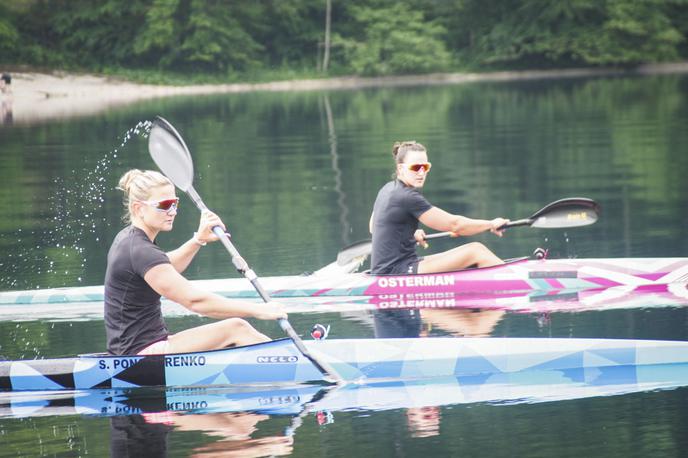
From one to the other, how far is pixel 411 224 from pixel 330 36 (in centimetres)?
5443

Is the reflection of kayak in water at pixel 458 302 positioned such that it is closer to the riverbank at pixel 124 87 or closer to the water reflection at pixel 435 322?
the water reflection at pixel 435 322

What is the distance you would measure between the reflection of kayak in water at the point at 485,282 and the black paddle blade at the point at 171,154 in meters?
2.07

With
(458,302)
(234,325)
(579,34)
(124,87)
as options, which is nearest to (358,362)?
(234,325)

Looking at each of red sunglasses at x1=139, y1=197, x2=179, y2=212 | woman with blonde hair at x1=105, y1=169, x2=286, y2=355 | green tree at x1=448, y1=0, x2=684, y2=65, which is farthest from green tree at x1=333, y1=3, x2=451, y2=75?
red sunglasses at x1=139, y1=197, x2=179, y2=212

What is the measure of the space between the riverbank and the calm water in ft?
23.0

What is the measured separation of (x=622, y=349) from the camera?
902cm

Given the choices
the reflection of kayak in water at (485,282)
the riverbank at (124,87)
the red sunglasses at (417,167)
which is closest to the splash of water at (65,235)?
the reflection of kayak in water at (485,282)

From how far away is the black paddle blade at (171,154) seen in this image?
1059 centimetres

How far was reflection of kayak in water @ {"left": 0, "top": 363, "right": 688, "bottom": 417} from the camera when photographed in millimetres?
8422

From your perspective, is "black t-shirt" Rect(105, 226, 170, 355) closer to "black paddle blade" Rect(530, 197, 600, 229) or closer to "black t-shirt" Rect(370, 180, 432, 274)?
"black t-shirt" Rect(370, 180, 432, 274)

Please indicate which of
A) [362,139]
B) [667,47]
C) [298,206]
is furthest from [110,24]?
[298,206]

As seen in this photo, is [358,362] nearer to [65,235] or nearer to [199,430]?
[199,430]

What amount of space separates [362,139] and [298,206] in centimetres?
1256

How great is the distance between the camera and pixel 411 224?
1195 centimetres
